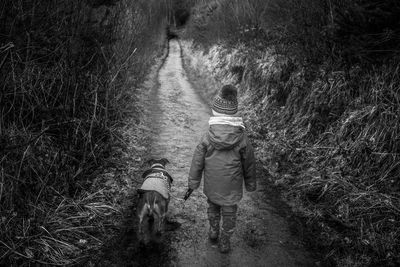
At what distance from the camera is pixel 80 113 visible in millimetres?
6422

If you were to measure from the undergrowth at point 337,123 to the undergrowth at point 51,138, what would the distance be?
3.39 metres

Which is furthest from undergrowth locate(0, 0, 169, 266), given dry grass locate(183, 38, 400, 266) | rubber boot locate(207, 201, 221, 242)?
dry grass locate(183, 38, 400, 266)

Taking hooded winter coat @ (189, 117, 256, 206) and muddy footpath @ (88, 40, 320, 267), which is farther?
muddy footpath @ (88, 40, 320, 267)

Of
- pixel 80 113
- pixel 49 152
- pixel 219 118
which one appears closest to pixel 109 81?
pixel 80 113

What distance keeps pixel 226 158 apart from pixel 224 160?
4cm

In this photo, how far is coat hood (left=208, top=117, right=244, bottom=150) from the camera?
13.0 feet

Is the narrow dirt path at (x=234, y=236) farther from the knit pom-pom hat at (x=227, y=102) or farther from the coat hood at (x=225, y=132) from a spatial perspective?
the knit pom-pom hat at (x=227, y=102)

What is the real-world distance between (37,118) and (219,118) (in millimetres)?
3310

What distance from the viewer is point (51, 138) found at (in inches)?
218

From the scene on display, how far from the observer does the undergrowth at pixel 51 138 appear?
4035 mm

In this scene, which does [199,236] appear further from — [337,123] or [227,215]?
[337,123]

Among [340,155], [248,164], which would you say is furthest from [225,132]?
[340,155]

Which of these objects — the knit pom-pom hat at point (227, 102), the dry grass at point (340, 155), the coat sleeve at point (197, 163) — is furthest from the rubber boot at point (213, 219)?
the dry grass at point (340, 155)

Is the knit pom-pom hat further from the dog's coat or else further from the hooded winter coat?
the dog's coat
